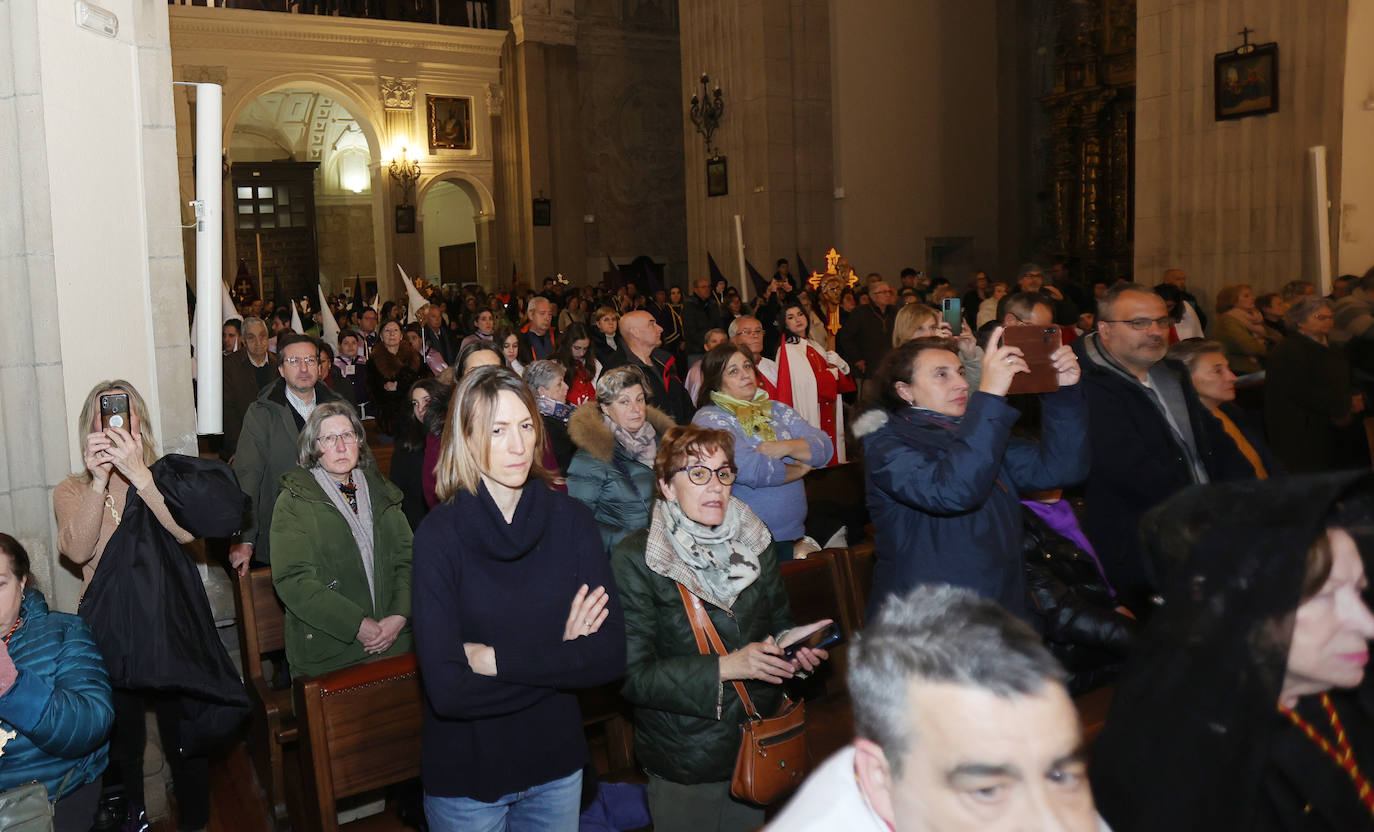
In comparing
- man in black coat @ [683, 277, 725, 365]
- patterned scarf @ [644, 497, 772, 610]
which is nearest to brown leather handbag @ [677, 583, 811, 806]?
patterned scarf @ [644, 497, 772, 610]

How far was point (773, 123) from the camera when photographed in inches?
576

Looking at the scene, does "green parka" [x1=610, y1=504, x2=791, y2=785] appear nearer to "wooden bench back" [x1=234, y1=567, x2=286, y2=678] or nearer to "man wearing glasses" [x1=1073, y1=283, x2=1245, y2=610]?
"man wearing glasses" [x1=1073, y1=283, x2=1245, y2=610]

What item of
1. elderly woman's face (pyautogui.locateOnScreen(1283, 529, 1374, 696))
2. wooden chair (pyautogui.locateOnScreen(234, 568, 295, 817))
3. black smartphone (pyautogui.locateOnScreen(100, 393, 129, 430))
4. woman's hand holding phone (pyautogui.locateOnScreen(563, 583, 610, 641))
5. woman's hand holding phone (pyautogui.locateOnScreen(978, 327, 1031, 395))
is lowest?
wooden chair (pyautogui.locateOnScreen(234, 568, 295, 817))

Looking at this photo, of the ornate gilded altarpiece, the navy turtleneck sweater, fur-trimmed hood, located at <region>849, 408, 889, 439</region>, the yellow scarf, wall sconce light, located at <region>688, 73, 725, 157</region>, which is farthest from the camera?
the ornate gilded altarpiece

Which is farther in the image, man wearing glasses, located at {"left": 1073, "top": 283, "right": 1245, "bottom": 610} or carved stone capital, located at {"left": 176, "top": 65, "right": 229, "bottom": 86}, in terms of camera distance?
carved stone capital, located at {"left": 176, "top": 65, "right": 229, "bottom": 86}

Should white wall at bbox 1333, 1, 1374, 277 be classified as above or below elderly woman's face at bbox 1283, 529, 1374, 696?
above

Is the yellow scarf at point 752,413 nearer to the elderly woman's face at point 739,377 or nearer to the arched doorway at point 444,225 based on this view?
the elderly woman's face at point 739,377

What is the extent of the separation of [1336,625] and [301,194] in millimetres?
28296

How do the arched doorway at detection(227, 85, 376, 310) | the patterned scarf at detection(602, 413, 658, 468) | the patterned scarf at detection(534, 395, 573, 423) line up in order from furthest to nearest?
the arched doorway at detection(227, 85, 376, 310), the patterned scarf at detection(534, 395, 573, 423), the patterned scarf at detection(602, 413, 658, 468)

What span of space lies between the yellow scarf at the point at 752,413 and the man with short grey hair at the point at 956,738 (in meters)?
3.30

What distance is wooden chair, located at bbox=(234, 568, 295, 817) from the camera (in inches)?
156

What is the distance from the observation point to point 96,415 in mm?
3447

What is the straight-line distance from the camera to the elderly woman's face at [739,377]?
4875 mm

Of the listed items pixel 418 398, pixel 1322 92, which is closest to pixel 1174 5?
pixel 1322 92
